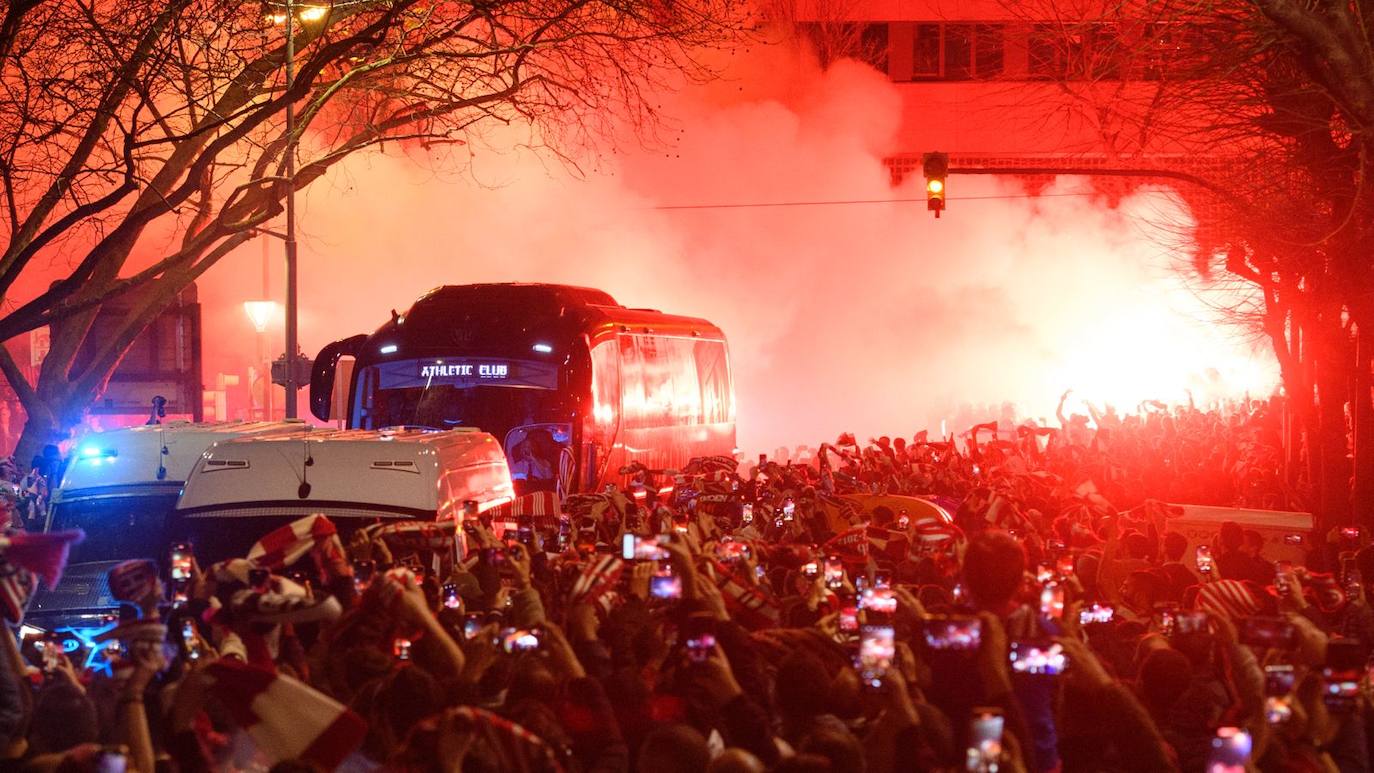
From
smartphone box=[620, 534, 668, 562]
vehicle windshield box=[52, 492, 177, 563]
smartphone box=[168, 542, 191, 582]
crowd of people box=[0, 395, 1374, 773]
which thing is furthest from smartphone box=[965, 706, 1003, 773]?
vehicle windshield box=[52, 492, 177, 563]

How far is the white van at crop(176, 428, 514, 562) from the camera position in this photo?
28.0ft

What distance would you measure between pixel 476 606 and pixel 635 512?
13.3ft

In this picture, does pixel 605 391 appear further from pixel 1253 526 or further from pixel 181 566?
pixel 181 566

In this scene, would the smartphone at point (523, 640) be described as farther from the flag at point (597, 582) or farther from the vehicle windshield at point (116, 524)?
the vehicle windshield at point (116, 524)

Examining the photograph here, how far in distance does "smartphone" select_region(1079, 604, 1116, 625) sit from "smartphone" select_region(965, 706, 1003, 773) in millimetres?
2306

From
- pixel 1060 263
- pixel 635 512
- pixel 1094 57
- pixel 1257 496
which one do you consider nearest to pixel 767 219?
pixel 1060 263

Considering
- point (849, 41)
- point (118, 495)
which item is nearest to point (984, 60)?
point (849, 41)

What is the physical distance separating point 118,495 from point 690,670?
7052 mm

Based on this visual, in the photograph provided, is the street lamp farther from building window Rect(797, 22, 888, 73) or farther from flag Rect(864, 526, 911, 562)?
building window Rect(797, 22, 888, 73)

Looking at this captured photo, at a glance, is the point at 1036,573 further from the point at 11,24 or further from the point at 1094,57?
the point at 11,24

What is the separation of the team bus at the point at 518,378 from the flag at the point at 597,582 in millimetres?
9558

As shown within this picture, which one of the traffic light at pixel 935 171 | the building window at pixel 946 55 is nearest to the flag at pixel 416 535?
the traffic light at pixel 935 171

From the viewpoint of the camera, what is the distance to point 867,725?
450 centimetres

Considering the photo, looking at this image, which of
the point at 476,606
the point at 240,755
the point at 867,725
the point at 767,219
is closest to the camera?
the point at 240,755
